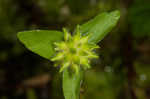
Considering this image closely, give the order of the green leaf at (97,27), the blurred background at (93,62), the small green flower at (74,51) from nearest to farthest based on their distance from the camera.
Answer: the small green flower at (74,51), the green leaf at (97,27), the blurred background at (93,62)

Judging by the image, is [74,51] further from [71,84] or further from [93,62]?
[93,62]

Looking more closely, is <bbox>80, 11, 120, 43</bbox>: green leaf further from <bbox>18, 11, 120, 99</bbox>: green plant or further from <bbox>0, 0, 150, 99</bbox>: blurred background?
<bbox>0, 0, 150, 99</bbox>: blurred background

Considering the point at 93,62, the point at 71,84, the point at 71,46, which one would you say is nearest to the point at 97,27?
the point at 71,46

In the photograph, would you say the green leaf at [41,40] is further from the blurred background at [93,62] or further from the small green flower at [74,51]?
the blurred background at [93,62]

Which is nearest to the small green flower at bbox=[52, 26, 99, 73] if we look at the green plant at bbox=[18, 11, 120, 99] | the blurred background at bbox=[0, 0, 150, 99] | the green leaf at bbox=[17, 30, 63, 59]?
the green plant at bbox=[18, 11, 120, 99]

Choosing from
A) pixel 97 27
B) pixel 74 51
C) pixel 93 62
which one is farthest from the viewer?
pixel 93 62

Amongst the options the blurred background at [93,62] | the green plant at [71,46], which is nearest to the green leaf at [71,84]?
→ the green plant at [71,46]

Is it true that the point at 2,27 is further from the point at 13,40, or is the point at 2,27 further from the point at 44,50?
the point at 44,50
